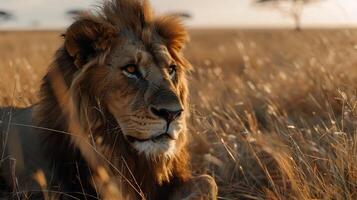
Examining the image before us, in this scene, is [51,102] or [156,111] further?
[51,102]

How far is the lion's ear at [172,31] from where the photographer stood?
12.6 feet

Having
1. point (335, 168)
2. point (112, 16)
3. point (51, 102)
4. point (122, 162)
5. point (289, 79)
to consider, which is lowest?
point (289, 79)

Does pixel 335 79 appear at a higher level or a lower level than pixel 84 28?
lower

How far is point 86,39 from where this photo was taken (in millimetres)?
3492

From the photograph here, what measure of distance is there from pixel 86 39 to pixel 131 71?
1.05ft

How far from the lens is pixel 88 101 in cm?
344

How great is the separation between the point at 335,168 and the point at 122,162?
1.24 meters

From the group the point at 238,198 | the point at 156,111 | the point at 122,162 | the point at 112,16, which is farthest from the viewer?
the point at 238,198

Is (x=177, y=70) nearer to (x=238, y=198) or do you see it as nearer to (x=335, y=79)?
(x=238, y=198)

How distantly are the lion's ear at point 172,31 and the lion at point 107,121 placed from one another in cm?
14

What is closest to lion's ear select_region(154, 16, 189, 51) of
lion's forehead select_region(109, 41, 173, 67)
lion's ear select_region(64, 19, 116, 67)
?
lion's forehead select_region(109, 41, 173, 67)

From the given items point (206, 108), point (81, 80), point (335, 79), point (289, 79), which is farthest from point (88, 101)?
point (289, 79)

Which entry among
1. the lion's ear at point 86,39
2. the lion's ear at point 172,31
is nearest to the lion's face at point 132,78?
the lion's ear at point 86,39

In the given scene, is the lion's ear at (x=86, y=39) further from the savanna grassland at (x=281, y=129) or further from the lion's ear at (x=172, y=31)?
the savanna grassland at (x=281, y=129)
